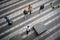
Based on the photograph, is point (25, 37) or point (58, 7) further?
point (58, 7)

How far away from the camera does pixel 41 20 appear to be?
1448 centimetres

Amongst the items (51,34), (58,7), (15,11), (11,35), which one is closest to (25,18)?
(15,11)

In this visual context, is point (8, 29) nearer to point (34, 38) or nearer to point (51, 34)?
point (34, 38)

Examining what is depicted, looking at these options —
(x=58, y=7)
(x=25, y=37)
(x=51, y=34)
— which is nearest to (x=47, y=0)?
(x=58, y=7)

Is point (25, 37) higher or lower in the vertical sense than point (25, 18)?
lower

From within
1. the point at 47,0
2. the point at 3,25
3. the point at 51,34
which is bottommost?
the point at 51,34

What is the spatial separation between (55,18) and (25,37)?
15.7 ft

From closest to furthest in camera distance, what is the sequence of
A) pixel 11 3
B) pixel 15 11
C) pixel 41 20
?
pixel 41 20 < pixel 15 11 < pixel 11 3

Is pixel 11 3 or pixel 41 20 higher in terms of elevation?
pixel 11 3

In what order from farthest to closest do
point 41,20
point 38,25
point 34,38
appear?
point 41,20, point 38,25, point 34,38

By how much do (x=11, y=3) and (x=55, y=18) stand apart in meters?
6.60

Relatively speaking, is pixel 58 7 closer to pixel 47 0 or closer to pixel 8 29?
pixel 47 0

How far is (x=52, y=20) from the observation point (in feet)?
47.6

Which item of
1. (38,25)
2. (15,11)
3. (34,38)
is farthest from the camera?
(15,11)
